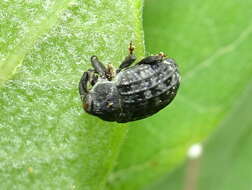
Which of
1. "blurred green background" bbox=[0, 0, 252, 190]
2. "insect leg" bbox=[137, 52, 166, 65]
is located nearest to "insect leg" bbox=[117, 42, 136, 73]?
"blurred green background" bbox=[0, 0, 252, 190]

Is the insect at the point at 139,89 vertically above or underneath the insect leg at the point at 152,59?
underneath

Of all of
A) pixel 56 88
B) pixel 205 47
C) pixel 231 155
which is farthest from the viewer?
pixel 231 155

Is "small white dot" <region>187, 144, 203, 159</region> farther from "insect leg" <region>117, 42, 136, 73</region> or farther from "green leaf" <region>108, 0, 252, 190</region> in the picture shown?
"insect leg" <region>117, 42, 136, 73</region>

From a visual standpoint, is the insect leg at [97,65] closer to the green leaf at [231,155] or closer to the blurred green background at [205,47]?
Answer: the blurred green background at [205,47]

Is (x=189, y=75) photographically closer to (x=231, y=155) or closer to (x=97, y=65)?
(x=97, y=65)

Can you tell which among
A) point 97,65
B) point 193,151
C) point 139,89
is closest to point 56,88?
point 97,65

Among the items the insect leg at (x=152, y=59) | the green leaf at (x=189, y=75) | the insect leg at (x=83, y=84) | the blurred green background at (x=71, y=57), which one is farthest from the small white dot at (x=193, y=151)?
the insect leg at (x=83, y=84)

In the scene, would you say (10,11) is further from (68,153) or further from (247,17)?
(247,17)
